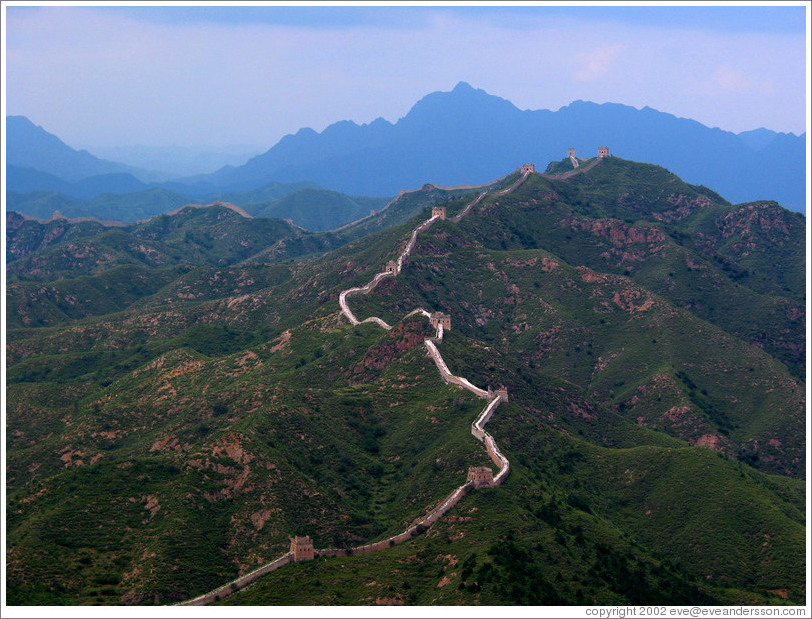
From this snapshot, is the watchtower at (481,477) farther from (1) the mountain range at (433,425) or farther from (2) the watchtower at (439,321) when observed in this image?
(2) the watchtower at (439,321)

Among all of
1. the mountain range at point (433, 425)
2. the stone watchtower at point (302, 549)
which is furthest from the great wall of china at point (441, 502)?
the mountain range at point (433, 425)

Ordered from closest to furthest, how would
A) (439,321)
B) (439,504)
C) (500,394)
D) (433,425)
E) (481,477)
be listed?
(439,504)
(481,477)
(433,425)
(500,394)
(439,321)

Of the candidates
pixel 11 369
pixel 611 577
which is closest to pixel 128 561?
pixel 611 577

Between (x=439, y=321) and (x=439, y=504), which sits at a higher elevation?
(x=439, y=321)

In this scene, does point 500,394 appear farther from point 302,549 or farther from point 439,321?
point 302,549

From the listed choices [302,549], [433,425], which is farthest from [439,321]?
[302,549]

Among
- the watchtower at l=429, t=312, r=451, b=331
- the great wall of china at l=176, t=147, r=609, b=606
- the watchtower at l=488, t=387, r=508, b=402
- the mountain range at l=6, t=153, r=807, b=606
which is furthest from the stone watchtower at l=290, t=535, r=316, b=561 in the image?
the watchtower at l=429, t=312, r=451, b=331
